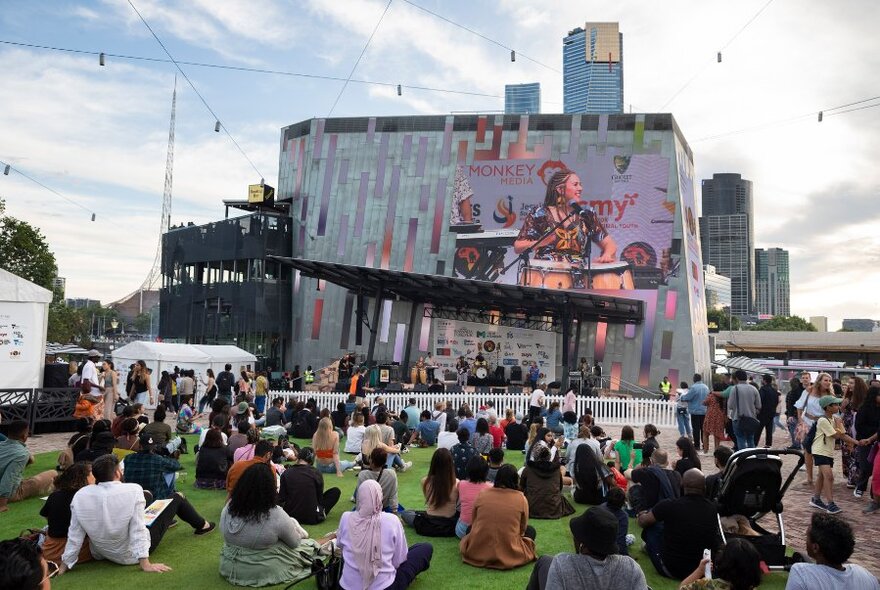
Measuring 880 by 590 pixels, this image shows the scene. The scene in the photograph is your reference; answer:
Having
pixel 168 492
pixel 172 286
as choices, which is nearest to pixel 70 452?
pixel 168 492

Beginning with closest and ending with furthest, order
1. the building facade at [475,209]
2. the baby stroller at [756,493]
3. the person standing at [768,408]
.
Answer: the baby stroller at [756,493], the person standing at [768,408], the building facade at [475,209]

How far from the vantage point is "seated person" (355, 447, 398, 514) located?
7262mm

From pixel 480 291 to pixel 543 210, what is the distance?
7245mm

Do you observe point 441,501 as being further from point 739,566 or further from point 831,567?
point 831,567

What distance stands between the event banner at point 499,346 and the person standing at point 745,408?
1865 cm

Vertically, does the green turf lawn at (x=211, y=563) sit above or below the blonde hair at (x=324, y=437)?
below

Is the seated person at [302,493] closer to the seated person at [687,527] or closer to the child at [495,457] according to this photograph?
the child at [495,457]

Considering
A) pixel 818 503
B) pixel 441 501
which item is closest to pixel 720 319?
pixel 818 503

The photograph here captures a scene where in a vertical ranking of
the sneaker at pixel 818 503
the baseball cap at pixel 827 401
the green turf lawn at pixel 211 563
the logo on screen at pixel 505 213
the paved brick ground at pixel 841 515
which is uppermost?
the logo on screen at pixel 505 213

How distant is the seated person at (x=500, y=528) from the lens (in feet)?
21.2

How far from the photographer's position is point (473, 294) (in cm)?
2906

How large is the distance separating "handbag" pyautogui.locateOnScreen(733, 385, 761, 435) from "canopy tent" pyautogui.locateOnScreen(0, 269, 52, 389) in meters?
16.1

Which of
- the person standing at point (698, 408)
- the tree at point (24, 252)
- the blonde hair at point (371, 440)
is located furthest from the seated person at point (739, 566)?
the tree at point (24, 252)

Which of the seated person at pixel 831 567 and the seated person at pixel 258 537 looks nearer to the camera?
the seated person at pixel 831 567
